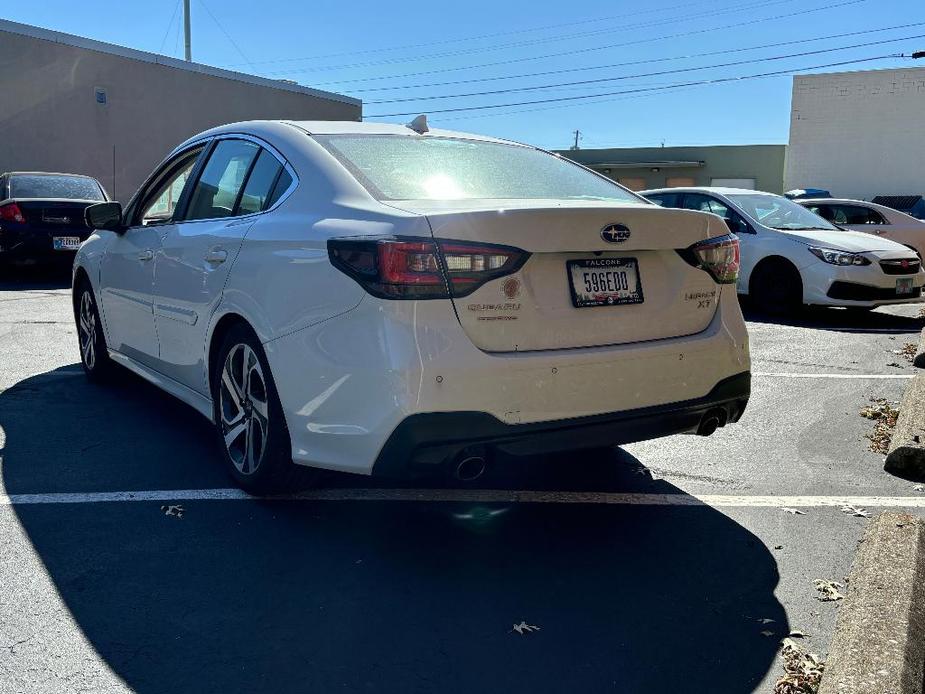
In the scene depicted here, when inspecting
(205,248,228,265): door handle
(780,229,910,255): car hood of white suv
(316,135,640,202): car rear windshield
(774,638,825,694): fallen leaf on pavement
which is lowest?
(774,638,825,694): fallen leaf on pavement

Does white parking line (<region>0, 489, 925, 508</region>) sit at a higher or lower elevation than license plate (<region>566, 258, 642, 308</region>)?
lower

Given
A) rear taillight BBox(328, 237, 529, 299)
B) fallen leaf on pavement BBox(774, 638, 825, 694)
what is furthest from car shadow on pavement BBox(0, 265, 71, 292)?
fallen leaf on pavement BBox(774, 638, 825, 694)

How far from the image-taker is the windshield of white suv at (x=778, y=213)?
1153cm

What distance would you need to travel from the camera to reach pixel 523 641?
9.30ft

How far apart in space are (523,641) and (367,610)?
0.53 metres

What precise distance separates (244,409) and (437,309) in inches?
51.0

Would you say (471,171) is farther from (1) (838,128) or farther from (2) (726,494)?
(1) (838,128)

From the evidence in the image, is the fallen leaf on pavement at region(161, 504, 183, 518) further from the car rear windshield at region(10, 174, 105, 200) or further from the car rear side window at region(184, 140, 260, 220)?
the car rear windshield at region(10, 174, 105, 200)

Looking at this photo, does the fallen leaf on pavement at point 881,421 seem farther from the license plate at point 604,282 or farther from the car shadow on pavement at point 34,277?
the car shadow on pavement at point 34,277

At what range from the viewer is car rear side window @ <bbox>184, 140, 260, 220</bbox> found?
4.45 m

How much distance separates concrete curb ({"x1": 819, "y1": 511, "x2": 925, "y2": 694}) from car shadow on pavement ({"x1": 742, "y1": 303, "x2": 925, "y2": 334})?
7.01 m

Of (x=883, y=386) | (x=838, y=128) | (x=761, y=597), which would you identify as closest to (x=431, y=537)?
(x=761, y=597)

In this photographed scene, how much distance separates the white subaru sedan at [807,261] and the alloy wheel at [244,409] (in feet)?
22.0

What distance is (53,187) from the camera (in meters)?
14.5
